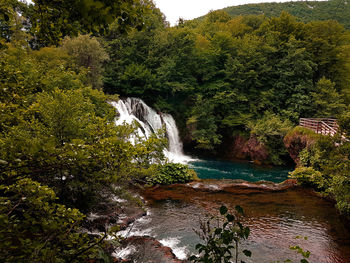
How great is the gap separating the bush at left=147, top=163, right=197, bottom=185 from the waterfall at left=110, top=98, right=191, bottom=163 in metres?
4.46

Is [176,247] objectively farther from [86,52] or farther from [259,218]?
[86,52]

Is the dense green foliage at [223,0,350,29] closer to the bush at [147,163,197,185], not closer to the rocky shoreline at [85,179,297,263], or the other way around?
the rocky shoreline at [85,179,297,263]

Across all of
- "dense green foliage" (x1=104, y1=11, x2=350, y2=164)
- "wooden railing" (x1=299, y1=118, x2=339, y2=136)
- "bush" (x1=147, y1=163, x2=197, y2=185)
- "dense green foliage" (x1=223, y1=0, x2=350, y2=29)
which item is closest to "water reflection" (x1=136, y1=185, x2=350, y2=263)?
"bush" (x1=147, y1=163, x2=197, y2=185)

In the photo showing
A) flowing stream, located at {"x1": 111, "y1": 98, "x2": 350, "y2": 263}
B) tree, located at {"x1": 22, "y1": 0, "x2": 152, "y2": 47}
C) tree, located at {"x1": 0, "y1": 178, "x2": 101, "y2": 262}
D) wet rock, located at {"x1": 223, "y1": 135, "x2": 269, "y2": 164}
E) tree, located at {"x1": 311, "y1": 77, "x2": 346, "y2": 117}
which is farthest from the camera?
tree, located at {"x1": 311, "y1": 77, "x2": 346, "y2": 117}

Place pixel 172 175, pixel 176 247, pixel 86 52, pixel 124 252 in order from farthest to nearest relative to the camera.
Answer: pixel 86 52 < pixel 172 175 < pixel 176 247 < pixel 124 252

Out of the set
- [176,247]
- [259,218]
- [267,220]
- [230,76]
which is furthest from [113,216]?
[230,76]

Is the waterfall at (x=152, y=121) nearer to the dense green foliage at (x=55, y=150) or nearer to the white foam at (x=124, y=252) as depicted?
the dense green foliage at (x=55, y=150)

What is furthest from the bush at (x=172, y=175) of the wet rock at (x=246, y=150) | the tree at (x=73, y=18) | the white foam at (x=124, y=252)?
the tree at (x=73, y=18)

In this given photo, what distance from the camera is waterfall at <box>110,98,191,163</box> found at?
1639cm

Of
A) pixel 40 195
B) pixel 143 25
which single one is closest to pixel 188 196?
pixel 40 195

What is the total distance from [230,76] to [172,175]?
A: 14950 millimetres

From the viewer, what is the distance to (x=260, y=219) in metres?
7.87

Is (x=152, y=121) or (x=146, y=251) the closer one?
(x=146, y=251)

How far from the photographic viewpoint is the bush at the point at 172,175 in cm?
1129
